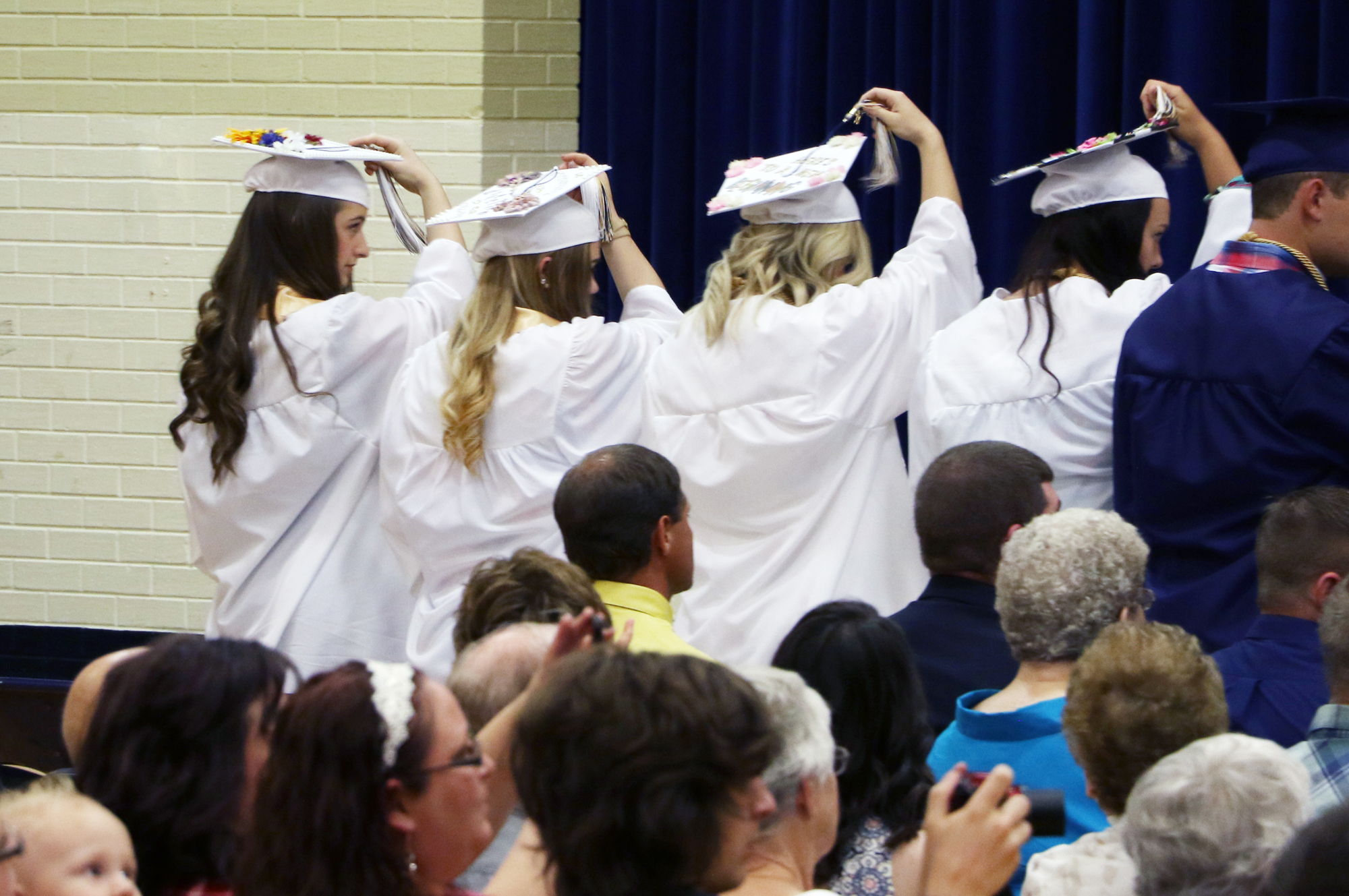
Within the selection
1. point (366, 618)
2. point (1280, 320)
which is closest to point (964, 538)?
point (1280, 320)

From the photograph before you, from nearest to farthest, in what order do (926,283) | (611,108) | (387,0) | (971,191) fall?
(926,283)
(971,191)
(611,108)
(387,0)

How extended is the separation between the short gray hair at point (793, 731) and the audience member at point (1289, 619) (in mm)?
703

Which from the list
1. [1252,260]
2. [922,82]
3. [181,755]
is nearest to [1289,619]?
[1252,260]

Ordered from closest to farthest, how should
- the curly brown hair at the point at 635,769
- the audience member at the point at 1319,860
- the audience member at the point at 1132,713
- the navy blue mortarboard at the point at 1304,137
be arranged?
the audience member at the point at 1319,860 → the curly brown hair at the point at 635,769 → the audience member at the point at 1132,713 → the navy blue mortarboard at the point at 1304,137

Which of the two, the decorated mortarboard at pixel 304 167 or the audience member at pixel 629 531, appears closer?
the audience member at pixel 629 531

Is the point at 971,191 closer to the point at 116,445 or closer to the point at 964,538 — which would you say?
the point at 964,538

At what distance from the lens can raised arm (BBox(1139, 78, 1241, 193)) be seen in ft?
9.67

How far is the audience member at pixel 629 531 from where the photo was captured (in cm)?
235

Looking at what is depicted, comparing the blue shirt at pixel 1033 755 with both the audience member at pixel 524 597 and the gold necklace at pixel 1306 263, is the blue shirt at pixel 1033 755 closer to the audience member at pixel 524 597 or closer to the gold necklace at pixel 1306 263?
the audience member at pixel 524 597

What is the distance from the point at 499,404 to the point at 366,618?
23.0 inches

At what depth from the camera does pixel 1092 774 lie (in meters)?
1.56

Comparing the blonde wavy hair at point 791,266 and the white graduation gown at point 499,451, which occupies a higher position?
the blonde wavy hair at point 791,266

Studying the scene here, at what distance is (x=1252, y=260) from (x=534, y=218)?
130 cm

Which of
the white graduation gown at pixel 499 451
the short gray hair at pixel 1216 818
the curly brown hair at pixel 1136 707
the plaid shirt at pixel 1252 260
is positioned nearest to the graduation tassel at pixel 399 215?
the white graduation gown at pixel 499 451
